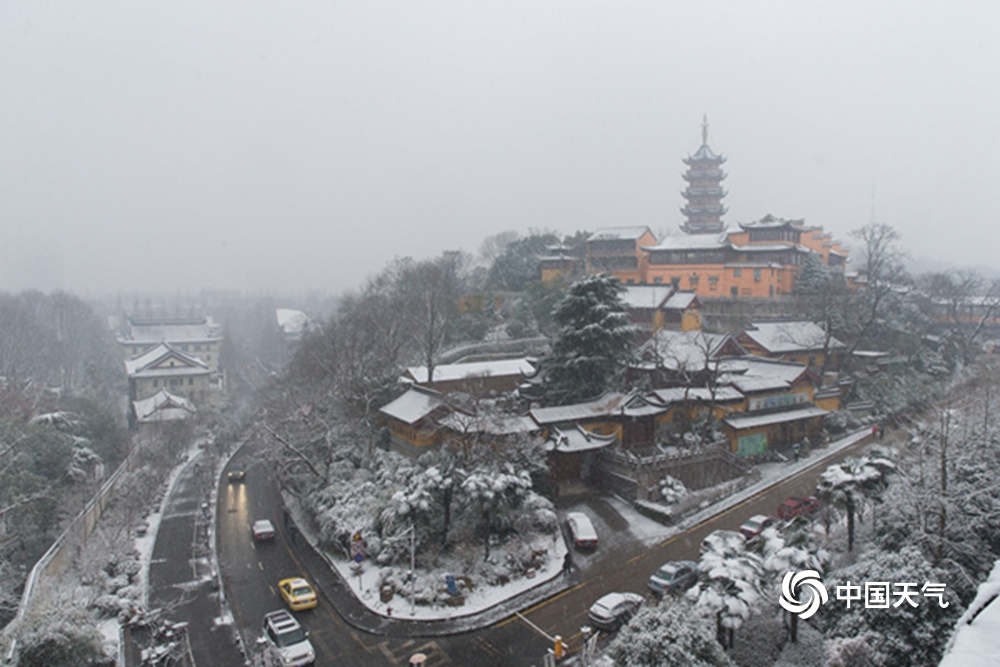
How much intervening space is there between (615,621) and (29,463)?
20204mm

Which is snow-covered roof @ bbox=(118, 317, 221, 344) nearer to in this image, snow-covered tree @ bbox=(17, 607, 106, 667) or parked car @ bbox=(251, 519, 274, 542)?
parked car @ bbox=(251, 519, 274, 542)

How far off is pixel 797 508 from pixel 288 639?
522 inches

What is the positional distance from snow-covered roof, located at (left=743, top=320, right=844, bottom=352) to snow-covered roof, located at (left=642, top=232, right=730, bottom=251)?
1117 centimetres

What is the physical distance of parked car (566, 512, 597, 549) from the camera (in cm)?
1772

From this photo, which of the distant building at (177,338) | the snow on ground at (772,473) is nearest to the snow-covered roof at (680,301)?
the snow on ground at (772,473)

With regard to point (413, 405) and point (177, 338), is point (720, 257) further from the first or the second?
point (177, 338)

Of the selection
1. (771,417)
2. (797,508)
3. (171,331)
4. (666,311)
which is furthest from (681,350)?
(171,331)

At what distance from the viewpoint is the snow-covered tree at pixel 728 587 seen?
36.1ft

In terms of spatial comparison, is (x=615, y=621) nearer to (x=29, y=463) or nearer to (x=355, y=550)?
(x=355, y=550)

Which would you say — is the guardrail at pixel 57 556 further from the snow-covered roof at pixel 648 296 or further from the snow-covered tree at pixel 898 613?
the snow-covered roof at pixel 648 296

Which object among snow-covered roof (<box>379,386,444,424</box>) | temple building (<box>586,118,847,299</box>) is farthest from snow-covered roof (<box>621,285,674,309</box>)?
snow-covered roof (<box>379,386,444,424</box>)

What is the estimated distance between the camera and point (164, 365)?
156ft

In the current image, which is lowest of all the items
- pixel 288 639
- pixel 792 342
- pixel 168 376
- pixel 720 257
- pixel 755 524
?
pixel 168 376

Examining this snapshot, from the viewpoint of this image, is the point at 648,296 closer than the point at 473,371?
No
